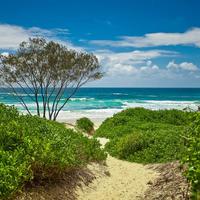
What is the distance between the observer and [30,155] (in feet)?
25.8

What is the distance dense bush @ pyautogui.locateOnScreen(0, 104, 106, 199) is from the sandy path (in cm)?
61

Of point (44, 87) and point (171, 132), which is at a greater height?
point (44, 87)

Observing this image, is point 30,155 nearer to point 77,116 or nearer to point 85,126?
point 85,126

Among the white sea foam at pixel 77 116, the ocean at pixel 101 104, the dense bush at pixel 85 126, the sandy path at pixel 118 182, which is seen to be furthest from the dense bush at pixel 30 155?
the white sea foam at pixel 77 116

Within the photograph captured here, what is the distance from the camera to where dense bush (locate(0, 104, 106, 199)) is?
6.85 metres

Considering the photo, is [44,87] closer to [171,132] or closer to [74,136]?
[171,132]

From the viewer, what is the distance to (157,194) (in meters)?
8.38

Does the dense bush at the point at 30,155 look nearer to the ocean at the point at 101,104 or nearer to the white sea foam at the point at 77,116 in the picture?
the ocean at the point at 101,104

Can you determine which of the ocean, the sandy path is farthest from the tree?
the sandy path

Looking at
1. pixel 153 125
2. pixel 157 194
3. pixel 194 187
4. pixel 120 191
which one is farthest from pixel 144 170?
pixel 153 125

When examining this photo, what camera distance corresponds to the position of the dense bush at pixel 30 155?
22.5 feet

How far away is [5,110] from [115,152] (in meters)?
4.80

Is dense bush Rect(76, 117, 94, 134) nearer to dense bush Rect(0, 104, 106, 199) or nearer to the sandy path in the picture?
the sandy path

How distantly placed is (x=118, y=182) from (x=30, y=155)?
9.86 ft
